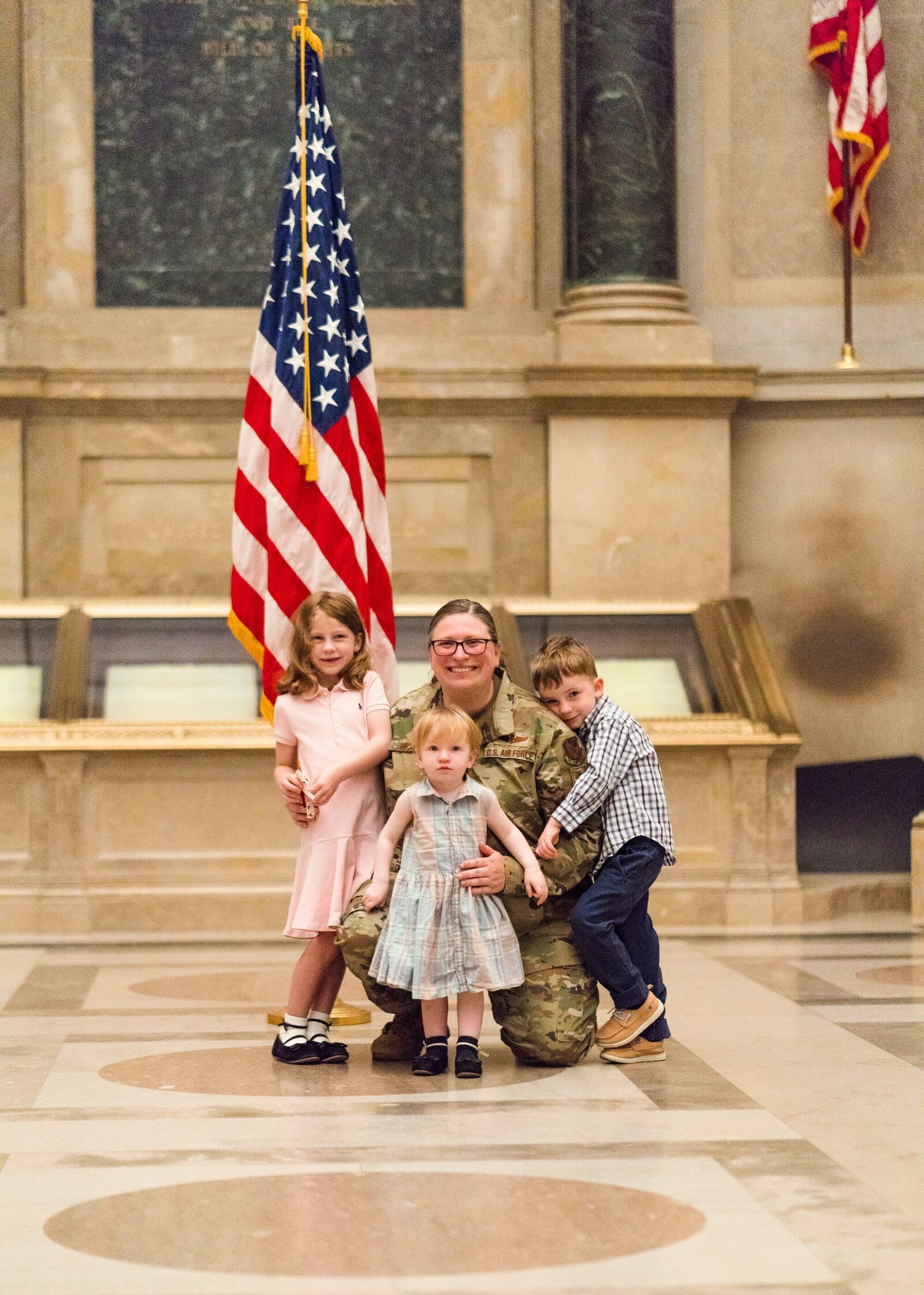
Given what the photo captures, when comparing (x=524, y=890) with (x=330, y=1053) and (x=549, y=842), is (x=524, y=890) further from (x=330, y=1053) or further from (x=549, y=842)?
(x=330, y=1053)

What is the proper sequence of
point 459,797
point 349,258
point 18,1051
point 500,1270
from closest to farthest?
point 500,1270
point 459,797
point 18,1051
point 349,258

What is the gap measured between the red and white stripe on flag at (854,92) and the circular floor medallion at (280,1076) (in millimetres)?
7950

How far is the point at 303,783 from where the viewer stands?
6.46 meters

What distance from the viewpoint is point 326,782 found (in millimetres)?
6387

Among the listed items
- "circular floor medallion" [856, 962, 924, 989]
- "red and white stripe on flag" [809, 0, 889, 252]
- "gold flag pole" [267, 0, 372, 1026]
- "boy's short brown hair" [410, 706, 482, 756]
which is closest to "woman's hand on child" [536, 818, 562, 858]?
"boy's short brown hair" [410, 706, 482, 756]

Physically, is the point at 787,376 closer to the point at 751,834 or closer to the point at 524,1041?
the point at 751,834

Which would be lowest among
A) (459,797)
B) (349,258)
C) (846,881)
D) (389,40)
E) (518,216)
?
(846,881)

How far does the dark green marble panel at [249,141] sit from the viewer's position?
43.2 ft

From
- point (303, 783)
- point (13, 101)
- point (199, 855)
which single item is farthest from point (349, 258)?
point (13, 101)

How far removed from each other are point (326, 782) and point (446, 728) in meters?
0.55

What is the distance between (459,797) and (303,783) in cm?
59

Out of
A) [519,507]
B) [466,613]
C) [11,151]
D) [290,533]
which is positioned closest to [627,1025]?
[466,613]

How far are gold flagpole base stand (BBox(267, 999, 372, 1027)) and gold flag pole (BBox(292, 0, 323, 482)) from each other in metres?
2.17

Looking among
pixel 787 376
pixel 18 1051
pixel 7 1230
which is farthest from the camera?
pixel 787 376
